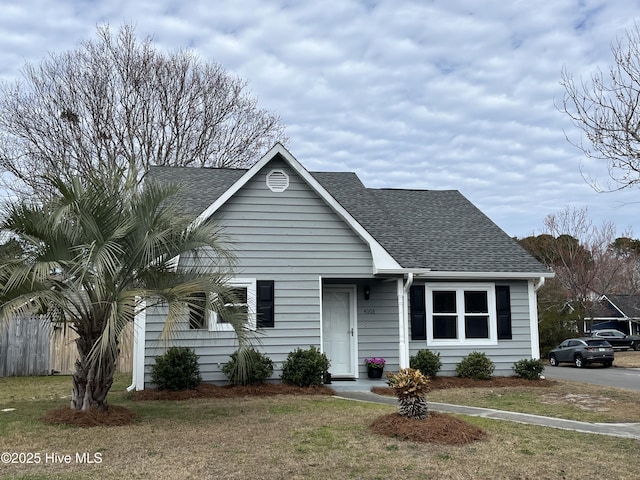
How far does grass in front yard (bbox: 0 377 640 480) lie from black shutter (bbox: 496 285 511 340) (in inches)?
247

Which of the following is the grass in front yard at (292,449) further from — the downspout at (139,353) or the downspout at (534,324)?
the downspout at (534,324)

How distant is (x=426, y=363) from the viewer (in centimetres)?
1409

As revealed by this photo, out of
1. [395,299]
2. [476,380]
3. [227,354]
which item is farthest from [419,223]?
[227,354]

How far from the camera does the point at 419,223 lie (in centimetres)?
1691

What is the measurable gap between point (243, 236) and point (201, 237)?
394 centimetres

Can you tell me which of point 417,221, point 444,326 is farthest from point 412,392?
point 417,221

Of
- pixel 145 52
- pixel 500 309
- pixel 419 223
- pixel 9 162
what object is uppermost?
pixel 145 52

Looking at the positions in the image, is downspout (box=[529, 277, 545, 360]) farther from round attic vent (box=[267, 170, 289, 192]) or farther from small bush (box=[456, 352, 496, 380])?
round attic vent (box=[267, 170, 289, 192])

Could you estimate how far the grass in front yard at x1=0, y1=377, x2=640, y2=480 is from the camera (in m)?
6.20

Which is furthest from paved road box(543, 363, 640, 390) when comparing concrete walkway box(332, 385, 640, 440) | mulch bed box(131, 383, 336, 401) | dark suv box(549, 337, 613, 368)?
mulch bed box(131, 383, 336, 401)

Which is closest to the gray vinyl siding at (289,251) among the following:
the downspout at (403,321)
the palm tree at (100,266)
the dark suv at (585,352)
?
the downspout at (403,321)

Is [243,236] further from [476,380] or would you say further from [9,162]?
[9,162]

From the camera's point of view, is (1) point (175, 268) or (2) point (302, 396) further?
(2) point (302, 396)

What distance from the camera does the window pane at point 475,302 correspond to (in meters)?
15.1
